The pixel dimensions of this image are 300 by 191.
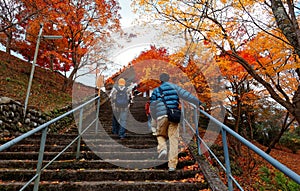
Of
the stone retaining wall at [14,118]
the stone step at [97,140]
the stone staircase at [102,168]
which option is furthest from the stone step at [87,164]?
the stone retaining wall at [14,118]

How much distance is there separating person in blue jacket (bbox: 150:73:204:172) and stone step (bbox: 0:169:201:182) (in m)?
0.21

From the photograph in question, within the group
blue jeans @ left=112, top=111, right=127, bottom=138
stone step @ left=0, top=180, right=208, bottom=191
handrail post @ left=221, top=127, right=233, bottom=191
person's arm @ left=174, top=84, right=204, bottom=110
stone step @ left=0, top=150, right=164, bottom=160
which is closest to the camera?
handrail post @ left=221, top=127, right=233, bottom=191

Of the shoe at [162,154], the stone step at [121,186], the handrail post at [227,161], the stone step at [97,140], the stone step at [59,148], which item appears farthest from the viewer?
the stone step at [97,140]

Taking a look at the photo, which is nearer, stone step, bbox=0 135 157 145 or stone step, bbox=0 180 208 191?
stone step, bbox=0 180 208 191

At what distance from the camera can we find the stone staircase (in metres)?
3.18

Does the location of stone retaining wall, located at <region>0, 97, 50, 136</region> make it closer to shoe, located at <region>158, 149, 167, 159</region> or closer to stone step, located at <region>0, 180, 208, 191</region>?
stone step, located at <region>0, 180, 208, 191</region>

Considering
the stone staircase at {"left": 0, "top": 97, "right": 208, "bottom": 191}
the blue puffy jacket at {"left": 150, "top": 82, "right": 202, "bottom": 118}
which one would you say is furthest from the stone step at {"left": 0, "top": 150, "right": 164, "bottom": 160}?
the blue puffy jacket at {"left": 150, "top": 82, "right": 202, "bottom": 118}

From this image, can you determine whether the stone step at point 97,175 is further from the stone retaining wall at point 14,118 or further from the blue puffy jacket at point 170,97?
the stone retaining wall at point 14,118

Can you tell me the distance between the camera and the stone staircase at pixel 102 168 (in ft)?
10.4

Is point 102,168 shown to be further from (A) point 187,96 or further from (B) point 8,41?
(B) point 8,41

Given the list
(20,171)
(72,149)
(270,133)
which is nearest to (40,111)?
(72,149)

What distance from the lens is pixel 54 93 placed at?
12734mm

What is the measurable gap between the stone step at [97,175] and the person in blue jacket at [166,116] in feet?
0.68

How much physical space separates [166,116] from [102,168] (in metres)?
1.53
